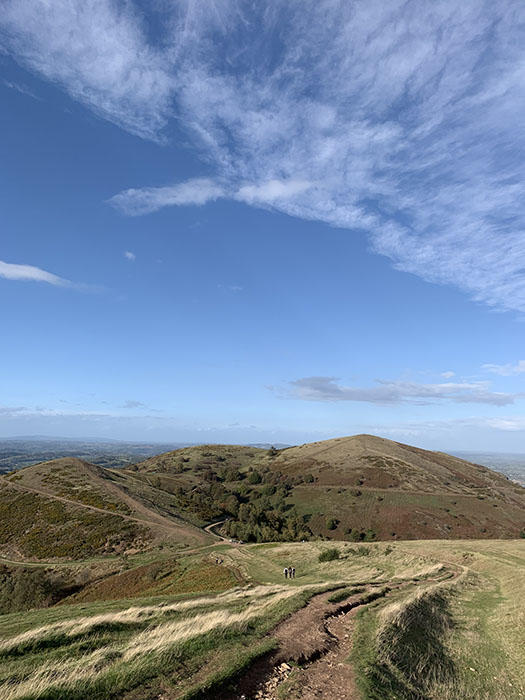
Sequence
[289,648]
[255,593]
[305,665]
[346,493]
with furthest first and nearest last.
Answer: [346,493], [255,593], [289,648], [305,665]

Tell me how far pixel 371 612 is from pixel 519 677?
7466 mm

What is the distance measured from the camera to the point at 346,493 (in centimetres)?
12125

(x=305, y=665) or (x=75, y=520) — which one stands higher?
(x=305, y=665)

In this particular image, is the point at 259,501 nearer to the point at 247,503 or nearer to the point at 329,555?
the point at 247,503

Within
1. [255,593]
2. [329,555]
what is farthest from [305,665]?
[329,555]

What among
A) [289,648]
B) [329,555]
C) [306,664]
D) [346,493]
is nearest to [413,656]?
[306,664]

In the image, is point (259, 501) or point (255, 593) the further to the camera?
point (259, 501)

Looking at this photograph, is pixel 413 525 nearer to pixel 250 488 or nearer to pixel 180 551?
pixel 250 488

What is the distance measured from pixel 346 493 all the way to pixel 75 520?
8166cm

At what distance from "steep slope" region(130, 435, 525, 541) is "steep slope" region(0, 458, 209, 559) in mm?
19290

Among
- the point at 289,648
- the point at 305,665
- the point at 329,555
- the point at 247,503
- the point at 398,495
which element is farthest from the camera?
the point at 247,503

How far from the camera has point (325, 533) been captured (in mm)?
100500

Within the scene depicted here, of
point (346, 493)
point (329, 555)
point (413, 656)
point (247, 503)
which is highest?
point (413, 656)

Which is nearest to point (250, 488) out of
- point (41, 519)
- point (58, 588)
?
point (41, 519)
